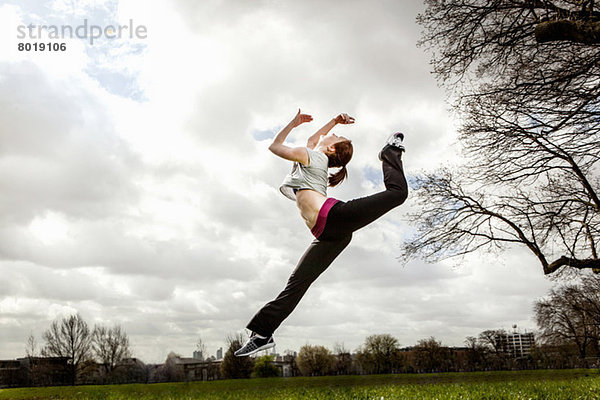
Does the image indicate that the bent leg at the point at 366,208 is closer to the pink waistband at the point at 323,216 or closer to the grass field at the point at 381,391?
the pink waistband at the point at 323,216

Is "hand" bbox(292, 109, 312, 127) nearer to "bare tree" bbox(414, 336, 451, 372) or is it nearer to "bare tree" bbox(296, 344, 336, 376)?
"bare tree" bbox(296, 344, 336, 376)

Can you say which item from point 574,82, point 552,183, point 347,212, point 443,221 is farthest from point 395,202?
point 443,221

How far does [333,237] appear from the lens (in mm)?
3268

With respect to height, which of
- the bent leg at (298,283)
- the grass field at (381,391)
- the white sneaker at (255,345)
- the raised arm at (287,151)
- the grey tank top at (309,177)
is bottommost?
the grass field at (381,391)

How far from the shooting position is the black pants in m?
3.16

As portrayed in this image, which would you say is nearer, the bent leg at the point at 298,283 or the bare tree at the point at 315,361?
the bent leg at the point at 298,283

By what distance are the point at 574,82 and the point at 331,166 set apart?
294 inches

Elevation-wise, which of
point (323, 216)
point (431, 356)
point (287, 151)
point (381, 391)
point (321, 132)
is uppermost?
point (321, 132)

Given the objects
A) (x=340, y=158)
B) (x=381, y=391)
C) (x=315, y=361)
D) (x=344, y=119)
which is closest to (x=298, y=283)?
(x=340, y=158)

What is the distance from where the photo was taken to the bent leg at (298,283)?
3201 millimetres

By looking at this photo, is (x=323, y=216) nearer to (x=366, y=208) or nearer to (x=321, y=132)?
(x=366, y=208)

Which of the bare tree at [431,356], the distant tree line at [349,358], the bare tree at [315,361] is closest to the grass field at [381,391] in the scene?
the distant tree line at [349,358]

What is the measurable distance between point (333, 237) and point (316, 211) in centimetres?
21

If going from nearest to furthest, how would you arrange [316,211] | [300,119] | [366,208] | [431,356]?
[366,208] < [316,211] < [300,119] < [431,356]
